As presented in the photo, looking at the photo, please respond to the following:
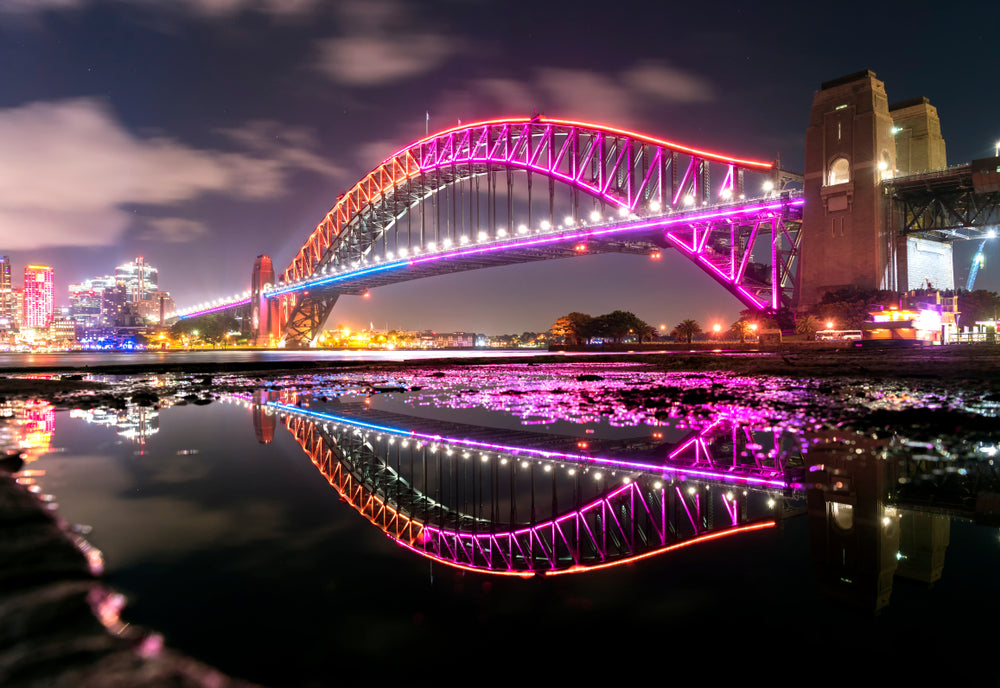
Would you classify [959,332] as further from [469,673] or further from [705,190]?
[469,673]

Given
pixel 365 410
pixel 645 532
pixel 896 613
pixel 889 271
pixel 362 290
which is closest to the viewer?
pixel 896 613

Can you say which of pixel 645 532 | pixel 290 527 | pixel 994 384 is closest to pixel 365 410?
pixel 290 527

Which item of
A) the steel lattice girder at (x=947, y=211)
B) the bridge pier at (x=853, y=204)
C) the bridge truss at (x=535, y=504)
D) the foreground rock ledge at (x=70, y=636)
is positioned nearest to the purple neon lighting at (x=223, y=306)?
the bridge pier at (x=853, y=204)

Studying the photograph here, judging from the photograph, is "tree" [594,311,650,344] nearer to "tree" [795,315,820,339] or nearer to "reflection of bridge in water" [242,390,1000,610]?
"tree" [795,315,820,339]

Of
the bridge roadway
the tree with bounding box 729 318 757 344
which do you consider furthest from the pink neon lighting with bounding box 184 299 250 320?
the tree with bounding box 729 318 757 344

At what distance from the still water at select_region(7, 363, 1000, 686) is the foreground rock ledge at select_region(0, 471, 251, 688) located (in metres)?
0.07

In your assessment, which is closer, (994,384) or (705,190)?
(994,384)

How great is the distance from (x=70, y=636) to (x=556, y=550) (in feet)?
5.32

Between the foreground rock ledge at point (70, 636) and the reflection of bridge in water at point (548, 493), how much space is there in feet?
3.34

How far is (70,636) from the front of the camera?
1460 millimetres

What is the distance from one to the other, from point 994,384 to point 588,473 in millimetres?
9914

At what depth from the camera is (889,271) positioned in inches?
1316

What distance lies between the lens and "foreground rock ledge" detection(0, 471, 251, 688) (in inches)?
49.7

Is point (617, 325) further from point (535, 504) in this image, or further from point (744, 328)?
point (535, 504)
